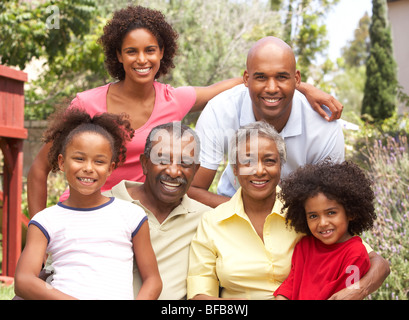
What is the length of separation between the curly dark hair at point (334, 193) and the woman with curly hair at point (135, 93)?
2.26 feet

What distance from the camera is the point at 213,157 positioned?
348 centimetres

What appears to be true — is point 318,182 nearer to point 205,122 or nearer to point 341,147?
point 341,147

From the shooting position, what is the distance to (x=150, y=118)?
354 cm

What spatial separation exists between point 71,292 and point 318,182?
52.2 inches

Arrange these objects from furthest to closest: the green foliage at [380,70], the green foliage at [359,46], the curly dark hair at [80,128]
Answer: the green foliage at [359,46] → the green foliage at [380,70] → the curly dark hair at [80,128]

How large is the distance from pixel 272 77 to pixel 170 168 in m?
0.87

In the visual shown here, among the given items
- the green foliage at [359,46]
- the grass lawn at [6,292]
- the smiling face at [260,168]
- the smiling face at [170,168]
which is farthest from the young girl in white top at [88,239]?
the green foliage at [359,46]

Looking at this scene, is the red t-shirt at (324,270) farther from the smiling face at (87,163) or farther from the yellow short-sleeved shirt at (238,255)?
the smiling face at (87,163)

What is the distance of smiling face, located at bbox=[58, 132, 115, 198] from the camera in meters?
2.69

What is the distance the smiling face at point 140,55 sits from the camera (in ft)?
11.7

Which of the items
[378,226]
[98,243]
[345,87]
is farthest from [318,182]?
[345,87]

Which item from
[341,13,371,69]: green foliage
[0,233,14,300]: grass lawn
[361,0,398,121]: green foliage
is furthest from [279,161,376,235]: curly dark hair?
[341,13,371,69]: green foliage

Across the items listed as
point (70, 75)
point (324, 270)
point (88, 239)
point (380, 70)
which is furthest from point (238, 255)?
point (380, 70)

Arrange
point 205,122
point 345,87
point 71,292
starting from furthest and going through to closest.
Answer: point 345,87 → point 205,122 → point 71,292
